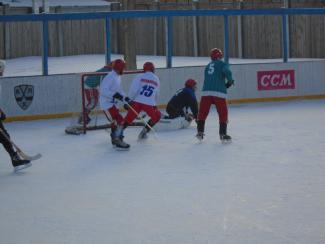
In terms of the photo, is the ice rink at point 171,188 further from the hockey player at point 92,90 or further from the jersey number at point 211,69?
the jersey number at point 211,69

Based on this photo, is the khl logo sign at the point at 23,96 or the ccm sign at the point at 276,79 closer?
the khl logo sign at the point at 23,96

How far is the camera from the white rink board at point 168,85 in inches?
729

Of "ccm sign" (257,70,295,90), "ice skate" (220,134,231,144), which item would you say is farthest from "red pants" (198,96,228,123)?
"ccm sign" (257,70,295,90)

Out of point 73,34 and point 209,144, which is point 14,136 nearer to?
point 209,144

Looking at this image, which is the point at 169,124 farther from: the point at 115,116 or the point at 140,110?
the point at 115,116

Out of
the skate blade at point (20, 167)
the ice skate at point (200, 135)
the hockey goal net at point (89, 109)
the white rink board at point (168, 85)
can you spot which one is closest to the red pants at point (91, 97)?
the hockey goal net at point (89, 109)

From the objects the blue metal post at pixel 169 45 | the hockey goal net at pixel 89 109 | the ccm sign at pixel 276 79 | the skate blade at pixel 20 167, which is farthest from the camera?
the ccm sign at pixel 276 79

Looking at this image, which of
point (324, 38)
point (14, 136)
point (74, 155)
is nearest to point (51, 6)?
point (324, 38)

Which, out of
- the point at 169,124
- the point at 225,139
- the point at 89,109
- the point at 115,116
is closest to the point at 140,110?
the point at 115,116

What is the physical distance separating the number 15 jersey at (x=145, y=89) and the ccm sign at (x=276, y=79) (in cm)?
599

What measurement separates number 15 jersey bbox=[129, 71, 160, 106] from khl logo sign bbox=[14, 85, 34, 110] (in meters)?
3.96

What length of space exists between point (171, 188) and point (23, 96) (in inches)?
317

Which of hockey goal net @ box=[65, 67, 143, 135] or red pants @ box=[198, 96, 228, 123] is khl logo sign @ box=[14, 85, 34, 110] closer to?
hockey goal net @ box=[65, 67, 143, 135]

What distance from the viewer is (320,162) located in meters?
12.6
